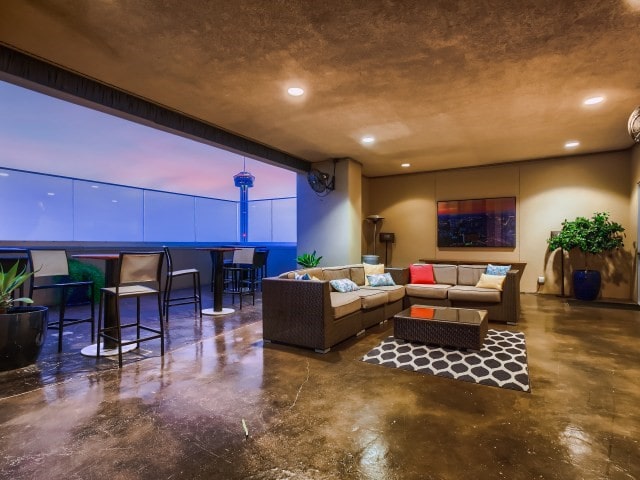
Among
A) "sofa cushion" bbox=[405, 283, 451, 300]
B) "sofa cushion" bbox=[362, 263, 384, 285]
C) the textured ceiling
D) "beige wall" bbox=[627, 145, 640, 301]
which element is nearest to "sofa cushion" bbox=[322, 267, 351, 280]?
"sofa cushion" bbox=[362, 263, 384, 285]

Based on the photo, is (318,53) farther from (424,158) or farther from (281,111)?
(424,158)

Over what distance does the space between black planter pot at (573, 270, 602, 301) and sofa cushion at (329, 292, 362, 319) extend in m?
4.62

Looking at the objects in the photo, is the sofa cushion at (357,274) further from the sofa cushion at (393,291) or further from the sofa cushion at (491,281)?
the sofa cushion at (491,281)

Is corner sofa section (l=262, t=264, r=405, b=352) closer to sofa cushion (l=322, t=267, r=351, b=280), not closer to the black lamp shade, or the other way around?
sofa cushion (l=322, t=267, r=351, b=280)

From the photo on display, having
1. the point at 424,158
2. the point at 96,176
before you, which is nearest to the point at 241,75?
the point at 424,158

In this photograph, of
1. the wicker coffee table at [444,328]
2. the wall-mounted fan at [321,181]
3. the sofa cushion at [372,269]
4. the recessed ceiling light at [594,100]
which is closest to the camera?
the wicker coffee table at [444,328]

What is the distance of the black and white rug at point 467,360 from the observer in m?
2.84

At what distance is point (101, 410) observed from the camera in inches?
90.2

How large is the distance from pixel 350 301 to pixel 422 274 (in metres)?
2.14

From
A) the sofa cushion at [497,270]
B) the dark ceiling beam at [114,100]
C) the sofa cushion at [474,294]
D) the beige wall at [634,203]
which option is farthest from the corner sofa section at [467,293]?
the dark ceiling beam at [114,100]

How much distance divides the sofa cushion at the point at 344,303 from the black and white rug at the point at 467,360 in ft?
1.60

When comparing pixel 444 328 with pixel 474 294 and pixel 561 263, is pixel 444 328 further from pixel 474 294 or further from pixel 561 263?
pixel 561 263

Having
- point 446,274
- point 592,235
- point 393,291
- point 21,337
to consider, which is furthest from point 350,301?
point 592,235

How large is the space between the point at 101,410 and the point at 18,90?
168 inches
